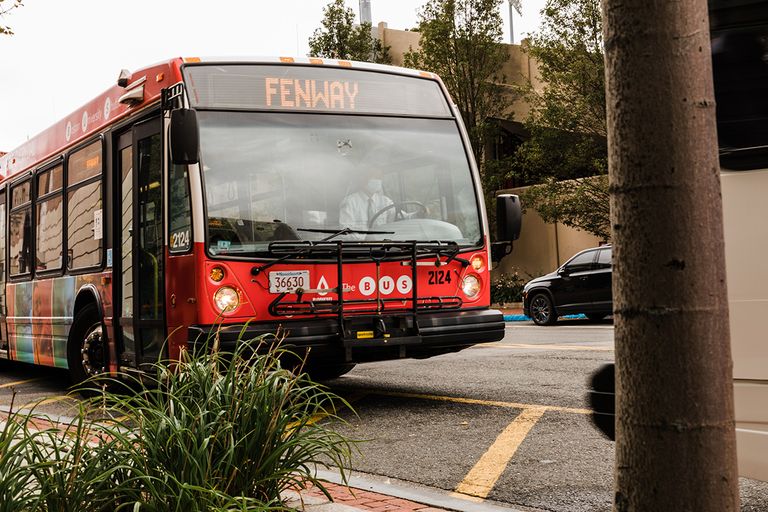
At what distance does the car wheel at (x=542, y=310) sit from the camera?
833 inches

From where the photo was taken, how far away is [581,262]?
2030cm

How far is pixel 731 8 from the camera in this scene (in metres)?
4.20

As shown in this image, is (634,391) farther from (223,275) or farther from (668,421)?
(223,275)

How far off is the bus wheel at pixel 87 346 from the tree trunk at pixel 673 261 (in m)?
8.05

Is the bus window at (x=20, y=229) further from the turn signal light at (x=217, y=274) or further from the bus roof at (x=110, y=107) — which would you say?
the turn signal light at (x=217, y=274)

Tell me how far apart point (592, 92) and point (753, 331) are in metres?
22.5

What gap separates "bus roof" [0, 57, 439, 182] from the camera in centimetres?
856

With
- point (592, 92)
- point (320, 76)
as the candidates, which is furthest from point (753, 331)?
point (592, 92)

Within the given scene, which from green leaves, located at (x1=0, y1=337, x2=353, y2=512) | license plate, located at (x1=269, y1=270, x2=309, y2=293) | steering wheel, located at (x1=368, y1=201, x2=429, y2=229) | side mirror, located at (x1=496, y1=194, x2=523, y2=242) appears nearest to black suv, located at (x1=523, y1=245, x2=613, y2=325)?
side mirror, located at (x1=496, y1=194, x2=523, y2=242)

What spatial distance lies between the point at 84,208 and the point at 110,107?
1.26m

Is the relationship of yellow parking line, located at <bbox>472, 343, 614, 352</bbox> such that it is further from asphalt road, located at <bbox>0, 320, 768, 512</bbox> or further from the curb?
the curb

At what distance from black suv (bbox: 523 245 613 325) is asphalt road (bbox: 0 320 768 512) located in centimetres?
668

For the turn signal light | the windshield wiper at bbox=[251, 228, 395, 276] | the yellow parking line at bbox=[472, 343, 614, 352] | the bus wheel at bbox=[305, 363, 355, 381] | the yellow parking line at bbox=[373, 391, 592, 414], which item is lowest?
the yellow parking line at bbox=[373, 391, 592, 414]

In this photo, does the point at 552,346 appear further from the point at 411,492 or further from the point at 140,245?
the point at 411,492
